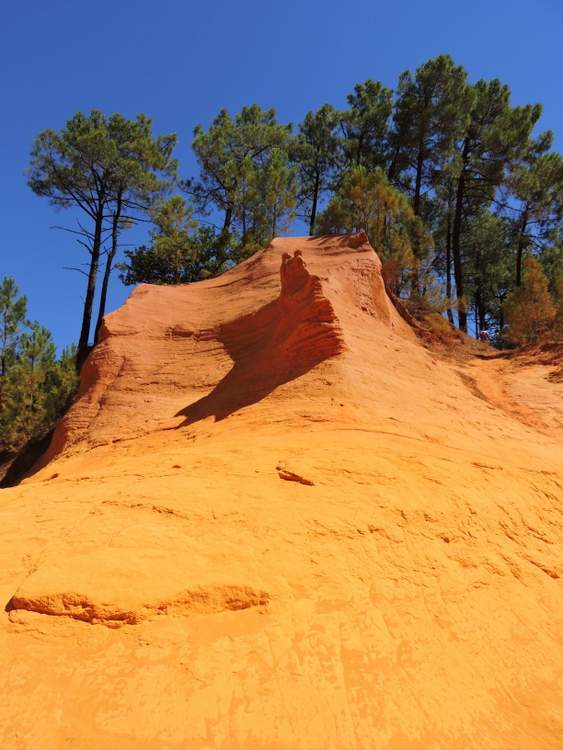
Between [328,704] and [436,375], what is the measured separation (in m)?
8.48

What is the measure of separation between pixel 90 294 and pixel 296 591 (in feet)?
61.0

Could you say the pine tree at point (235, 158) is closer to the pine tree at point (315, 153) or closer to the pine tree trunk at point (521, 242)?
the pine tree at point (315, 153)

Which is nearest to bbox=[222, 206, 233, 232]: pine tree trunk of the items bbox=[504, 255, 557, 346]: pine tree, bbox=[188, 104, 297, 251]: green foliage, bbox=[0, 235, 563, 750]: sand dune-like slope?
bbox=[188, 104, 297, 251]: green foliage

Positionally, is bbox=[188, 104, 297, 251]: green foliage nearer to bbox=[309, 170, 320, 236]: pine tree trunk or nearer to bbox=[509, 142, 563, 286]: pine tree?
bbox=[309, 170, 320, 236]: pine tree trunk

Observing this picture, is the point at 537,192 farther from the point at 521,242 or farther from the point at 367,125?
the point at 367,125

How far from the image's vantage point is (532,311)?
17.3 meters

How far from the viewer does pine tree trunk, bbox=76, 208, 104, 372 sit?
61.5 feet

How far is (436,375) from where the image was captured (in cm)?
A: 998

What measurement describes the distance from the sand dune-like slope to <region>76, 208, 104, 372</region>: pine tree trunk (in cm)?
1379

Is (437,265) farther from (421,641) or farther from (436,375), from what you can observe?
(421,641)

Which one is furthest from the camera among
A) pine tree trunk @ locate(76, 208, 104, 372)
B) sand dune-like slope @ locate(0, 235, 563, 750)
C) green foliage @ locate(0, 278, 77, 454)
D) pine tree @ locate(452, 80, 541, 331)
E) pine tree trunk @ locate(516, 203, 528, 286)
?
pine tree trunk @ locate(516, 203, 528, 286)

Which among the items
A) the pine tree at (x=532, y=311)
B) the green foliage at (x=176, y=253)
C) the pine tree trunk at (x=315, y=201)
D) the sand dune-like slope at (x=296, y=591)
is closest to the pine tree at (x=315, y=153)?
the pine tree trunk at (x=315, y=201)

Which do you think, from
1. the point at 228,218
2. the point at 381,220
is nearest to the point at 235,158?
the point at 228,218

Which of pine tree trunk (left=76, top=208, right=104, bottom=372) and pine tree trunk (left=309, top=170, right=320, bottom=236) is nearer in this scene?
pine tree trunk (left=76, top=208, right=104, bottom=372)
